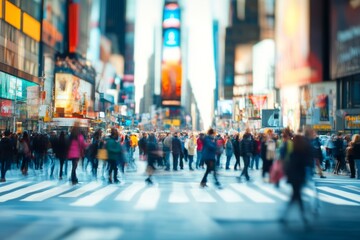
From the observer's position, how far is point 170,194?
15078 millimetres

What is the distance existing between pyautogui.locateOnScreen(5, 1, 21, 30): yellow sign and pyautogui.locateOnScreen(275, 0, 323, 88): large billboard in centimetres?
3680

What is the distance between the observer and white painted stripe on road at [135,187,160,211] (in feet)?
40.1

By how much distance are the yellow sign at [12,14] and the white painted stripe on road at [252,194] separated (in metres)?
37.0

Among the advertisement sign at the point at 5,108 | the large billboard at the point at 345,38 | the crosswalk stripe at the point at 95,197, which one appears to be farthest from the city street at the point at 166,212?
the large billboard at the point at 345,38

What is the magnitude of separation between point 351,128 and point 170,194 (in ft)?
140

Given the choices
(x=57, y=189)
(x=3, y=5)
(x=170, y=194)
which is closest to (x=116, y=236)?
(x=170, y=194)

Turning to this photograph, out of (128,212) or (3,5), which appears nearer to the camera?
(128,212)

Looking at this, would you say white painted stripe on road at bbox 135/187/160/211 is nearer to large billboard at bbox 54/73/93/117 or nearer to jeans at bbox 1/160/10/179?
jeans at bbox 1/160/10/179

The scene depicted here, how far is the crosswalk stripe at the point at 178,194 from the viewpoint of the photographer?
44.7 ft

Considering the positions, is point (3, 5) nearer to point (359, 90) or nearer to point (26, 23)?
point (26, 23)

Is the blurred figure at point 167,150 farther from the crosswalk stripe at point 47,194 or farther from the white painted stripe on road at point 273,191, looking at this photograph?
the crosswalk stripe at point 47,194

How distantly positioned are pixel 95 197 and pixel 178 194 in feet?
7.71

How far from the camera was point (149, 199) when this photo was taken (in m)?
13.8

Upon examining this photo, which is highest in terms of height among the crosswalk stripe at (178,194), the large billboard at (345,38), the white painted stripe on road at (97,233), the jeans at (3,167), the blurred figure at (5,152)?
the large billboard at (345,38)
